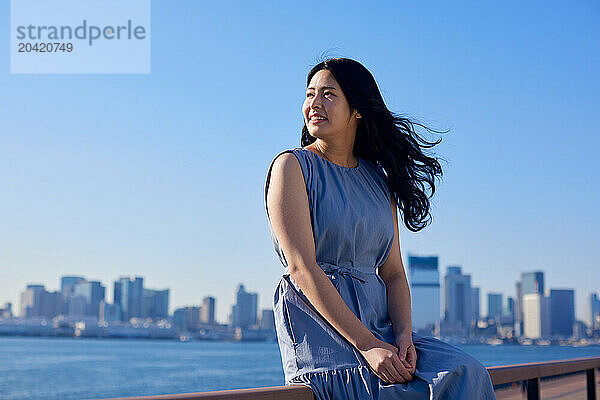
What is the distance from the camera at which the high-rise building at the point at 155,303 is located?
96.9 metres

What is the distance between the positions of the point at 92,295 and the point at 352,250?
99503mm

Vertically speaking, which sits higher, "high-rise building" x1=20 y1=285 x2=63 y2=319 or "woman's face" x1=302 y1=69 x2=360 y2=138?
"woman's face" x1=302 y1=69 x2=360 y2=138

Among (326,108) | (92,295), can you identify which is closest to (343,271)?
(326,108)

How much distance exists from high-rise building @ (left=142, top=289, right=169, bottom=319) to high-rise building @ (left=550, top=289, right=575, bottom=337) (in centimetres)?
5351

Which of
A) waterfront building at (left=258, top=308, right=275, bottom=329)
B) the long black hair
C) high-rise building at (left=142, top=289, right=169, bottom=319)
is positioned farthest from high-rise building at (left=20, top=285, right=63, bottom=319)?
the long black hair

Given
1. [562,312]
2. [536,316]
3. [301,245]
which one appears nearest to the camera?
[301,245]

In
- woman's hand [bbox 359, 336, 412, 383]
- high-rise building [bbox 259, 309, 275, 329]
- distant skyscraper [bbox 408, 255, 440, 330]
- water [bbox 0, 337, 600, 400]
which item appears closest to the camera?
woman's hand [bbox 359, 336, 412, 383]

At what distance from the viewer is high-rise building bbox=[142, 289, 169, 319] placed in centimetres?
9688

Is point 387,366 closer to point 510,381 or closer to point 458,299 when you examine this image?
point 510,381

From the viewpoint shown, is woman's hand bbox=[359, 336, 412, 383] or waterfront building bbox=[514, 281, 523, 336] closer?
woman's hand bbox=[359, 336, 412, 383]

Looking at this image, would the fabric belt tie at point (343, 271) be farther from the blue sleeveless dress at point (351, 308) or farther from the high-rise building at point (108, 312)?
the high-rise building at point (108, 312)

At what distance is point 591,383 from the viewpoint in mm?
3605

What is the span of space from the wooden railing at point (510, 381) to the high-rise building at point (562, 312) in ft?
299

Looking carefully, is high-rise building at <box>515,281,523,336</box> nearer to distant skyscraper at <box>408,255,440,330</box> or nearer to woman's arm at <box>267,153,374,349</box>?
distant skyscraper at <box>408,255,440,330</box>
